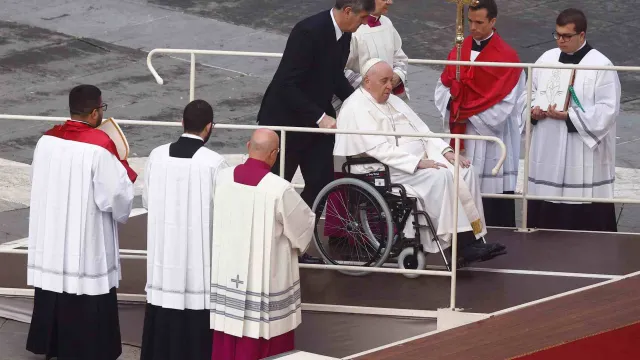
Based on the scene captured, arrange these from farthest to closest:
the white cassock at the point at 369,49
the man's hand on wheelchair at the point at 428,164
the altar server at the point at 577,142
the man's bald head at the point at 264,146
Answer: the altar server at the point at 577,142 → the white cassock at the point at 369,49 → the man's hand on wheelchair at the point at 428,164 → the man's bald head at the point at 264,146

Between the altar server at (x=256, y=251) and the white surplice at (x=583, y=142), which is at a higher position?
the white surplice at (x=583, y=142)

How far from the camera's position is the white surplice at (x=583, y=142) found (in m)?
9.91

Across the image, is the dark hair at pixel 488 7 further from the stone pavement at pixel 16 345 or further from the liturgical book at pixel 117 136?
the stone pavement at pixel 16 345

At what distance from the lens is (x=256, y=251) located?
311 inches

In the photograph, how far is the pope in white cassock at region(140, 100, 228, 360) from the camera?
805 cm

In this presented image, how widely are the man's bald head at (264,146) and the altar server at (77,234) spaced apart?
768mm

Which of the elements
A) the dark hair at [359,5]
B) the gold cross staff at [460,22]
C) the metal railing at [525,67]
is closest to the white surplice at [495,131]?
the metal railing at [525,67]

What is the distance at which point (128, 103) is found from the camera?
558 inches

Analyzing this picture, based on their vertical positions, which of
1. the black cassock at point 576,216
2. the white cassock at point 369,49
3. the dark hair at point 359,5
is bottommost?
the black cassock at point 576,216

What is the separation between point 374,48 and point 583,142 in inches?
59.9

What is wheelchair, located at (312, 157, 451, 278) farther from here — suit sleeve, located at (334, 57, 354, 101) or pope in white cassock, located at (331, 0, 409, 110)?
pope in white cassock, located at (331, 0, 409, 110)

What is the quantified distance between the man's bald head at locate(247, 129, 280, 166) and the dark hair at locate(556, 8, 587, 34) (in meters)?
2.77

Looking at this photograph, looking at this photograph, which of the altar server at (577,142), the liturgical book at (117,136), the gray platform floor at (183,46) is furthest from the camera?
the gray platform floor at (183,46)

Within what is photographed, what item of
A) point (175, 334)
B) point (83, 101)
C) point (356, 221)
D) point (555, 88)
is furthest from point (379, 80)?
point (175, 334)
